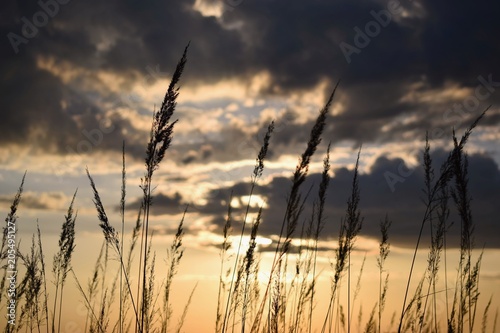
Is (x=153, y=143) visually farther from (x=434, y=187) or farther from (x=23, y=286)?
(x=23, y=286)

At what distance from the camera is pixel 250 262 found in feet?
12.5

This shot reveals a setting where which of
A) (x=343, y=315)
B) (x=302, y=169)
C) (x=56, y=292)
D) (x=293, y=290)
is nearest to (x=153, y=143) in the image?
(x=302, y=169)

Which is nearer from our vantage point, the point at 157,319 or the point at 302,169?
the point at 302,169

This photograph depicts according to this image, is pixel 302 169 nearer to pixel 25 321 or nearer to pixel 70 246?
pixel 70 246

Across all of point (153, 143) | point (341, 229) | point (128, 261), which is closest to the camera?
point (153, 143)

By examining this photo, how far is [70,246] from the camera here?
4711 millimetres

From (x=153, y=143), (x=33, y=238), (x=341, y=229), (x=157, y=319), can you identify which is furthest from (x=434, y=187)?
(x=33, y=238)

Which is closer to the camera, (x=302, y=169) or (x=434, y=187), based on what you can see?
(x=302, y=169)

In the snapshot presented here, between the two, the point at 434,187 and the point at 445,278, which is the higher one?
the point at 434,187

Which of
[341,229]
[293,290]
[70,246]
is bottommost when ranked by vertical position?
[293,290]

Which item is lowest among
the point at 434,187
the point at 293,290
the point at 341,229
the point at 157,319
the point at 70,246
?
the point at 157,319

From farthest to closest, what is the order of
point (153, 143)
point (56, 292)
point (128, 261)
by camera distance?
point (128, 261) < point (56, 292) < point (153, 143)

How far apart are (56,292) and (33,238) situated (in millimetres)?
649

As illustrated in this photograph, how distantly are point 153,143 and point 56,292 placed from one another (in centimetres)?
255
